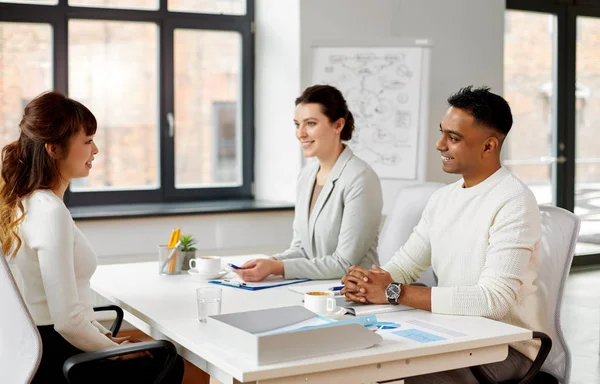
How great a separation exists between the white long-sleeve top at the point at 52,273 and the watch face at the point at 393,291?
30.4 inches

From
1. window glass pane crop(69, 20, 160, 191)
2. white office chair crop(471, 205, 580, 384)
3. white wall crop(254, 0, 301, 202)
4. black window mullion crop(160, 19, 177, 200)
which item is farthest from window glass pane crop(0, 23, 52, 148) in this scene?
white office chair crop(471, 205, 580, 384)

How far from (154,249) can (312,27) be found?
5.57ft

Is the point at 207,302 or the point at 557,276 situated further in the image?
the point at 557,276

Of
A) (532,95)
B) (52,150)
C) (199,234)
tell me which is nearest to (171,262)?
(52,150)

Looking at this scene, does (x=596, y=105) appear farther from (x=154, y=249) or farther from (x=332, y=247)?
(x=332, y=247)

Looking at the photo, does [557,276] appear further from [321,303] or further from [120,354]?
[120,354]

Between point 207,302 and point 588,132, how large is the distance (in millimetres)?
6045

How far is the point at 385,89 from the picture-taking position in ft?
Answer: 16.4

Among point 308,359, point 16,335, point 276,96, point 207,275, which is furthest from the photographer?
point 276,96

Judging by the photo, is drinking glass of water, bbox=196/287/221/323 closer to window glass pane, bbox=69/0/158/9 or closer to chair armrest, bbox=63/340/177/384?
chair armrest, bbox=63/340/177/384

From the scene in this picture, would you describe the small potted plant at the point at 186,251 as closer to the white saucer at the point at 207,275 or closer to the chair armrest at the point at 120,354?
the white saucer at the point at 207,275

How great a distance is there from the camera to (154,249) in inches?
184

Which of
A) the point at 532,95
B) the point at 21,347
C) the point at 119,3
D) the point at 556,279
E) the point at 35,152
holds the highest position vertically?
the point at 119,3

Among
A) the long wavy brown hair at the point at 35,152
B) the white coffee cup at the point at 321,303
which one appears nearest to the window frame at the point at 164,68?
the long wavy brown hair at the point at 35,152
